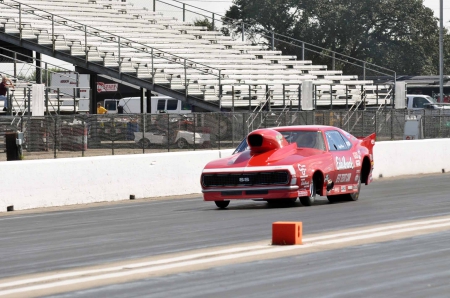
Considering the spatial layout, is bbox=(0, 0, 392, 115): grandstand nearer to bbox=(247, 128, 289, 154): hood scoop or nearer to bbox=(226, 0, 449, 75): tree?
bbox=(247, 128, 289, 154): hood scoop

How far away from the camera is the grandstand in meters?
39.3

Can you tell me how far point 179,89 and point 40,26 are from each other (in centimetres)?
630

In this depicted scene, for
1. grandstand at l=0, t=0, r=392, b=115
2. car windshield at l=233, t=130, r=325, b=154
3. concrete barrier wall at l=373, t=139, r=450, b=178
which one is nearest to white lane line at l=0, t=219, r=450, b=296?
car windshield at l=233, t=130, r=325, b=154

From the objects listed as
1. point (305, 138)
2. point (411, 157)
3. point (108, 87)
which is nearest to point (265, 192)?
point (305, 138)

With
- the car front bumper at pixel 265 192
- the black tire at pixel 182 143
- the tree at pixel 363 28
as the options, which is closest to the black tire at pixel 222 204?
the car front bumper at pixel 265 192

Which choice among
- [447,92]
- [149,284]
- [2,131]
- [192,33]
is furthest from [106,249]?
[447,92]

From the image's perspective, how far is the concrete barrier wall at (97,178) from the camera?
752 inches

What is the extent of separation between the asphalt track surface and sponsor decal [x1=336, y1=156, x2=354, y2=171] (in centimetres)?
63

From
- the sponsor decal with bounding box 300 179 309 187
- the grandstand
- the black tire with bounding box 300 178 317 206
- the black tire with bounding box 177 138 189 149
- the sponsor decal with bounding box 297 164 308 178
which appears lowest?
the black tire with bounding box 300 178 317 206

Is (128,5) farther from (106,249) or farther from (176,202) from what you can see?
(106,249)

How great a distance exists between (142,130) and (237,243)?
16.8 metres

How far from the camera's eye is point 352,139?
19.1m

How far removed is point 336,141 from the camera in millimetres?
18500

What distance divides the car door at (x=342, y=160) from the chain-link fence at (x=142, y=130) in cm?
976
